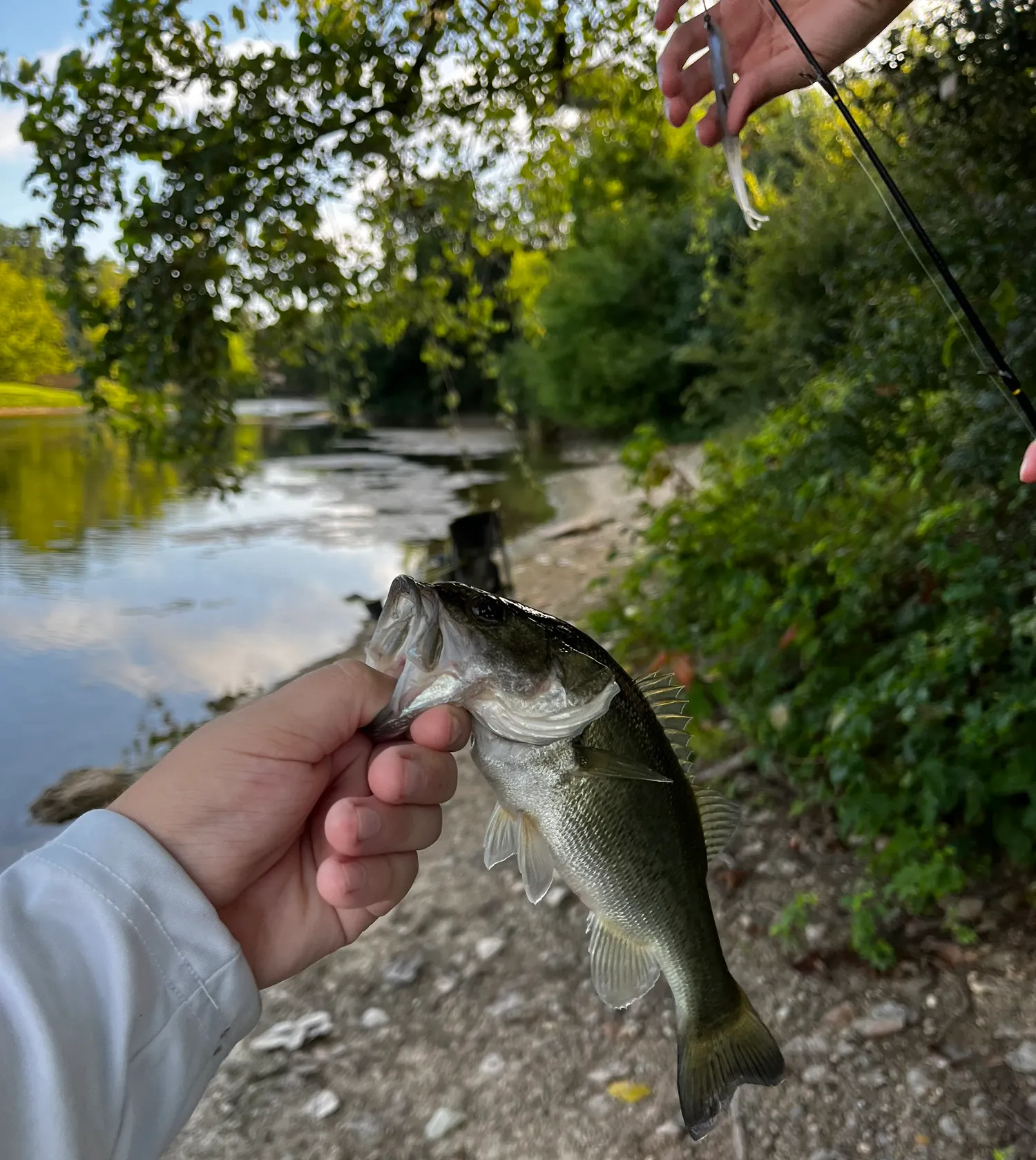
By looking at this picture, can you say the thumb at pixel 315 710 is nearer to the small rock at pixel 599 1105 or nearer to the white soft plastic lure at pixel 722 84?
the white soft plastic lure at pixel 722 84

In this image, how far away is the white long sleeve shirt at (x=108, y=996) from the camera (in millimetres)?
1053

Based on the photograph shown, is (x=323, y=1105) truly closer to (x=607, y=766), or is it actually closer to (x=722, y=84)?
(x=607, y=766)

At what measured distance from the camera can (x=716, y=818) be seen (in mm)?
1505

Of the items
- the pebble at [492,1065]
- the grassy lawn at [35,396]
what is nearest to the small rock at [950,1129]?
the pebble at [492,1065]

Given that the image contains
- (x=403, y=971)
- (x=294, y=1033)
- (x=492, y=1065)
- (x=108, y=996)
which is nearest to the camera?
(x=108, y=996)

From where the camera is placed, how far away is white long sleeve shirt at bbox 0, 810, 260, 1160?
1.05m

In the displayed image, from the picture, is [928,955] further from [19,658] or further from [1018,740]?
[19,658]

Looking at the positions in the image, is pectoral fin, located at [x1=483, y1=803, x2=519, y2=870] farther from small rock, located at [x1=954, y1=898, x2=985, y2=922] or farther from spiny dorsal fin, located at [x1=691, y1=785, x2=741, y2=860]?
small rock, located at [x1=954, y1=898, x2=985, y2=922]

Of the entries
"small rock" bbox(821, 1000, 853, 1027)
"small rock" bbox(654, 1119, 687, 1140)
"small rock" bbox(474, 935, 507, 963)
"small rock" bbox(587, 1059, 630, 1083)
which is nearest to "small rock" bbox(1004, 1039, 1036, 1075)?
"small rock" bbox(821, 1000, 853, 1027)

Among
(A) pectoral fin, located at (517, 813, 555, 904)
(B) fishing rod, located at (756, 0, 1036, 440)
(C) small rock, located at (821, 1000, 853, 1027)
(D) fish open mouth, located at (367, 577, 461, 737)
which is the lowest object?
(C) small rock, located at (821, 1000, 853, 1027)

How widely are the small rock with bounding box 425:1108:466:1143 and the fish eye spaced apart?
7.26 feet

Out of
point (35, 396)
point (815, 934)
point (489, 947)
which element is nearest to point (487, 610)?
point (815, 934)

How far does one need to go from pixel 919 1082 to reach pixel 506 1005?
4.54 ft

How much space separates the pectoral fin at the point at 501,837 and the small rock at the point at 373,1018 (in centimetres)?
218
